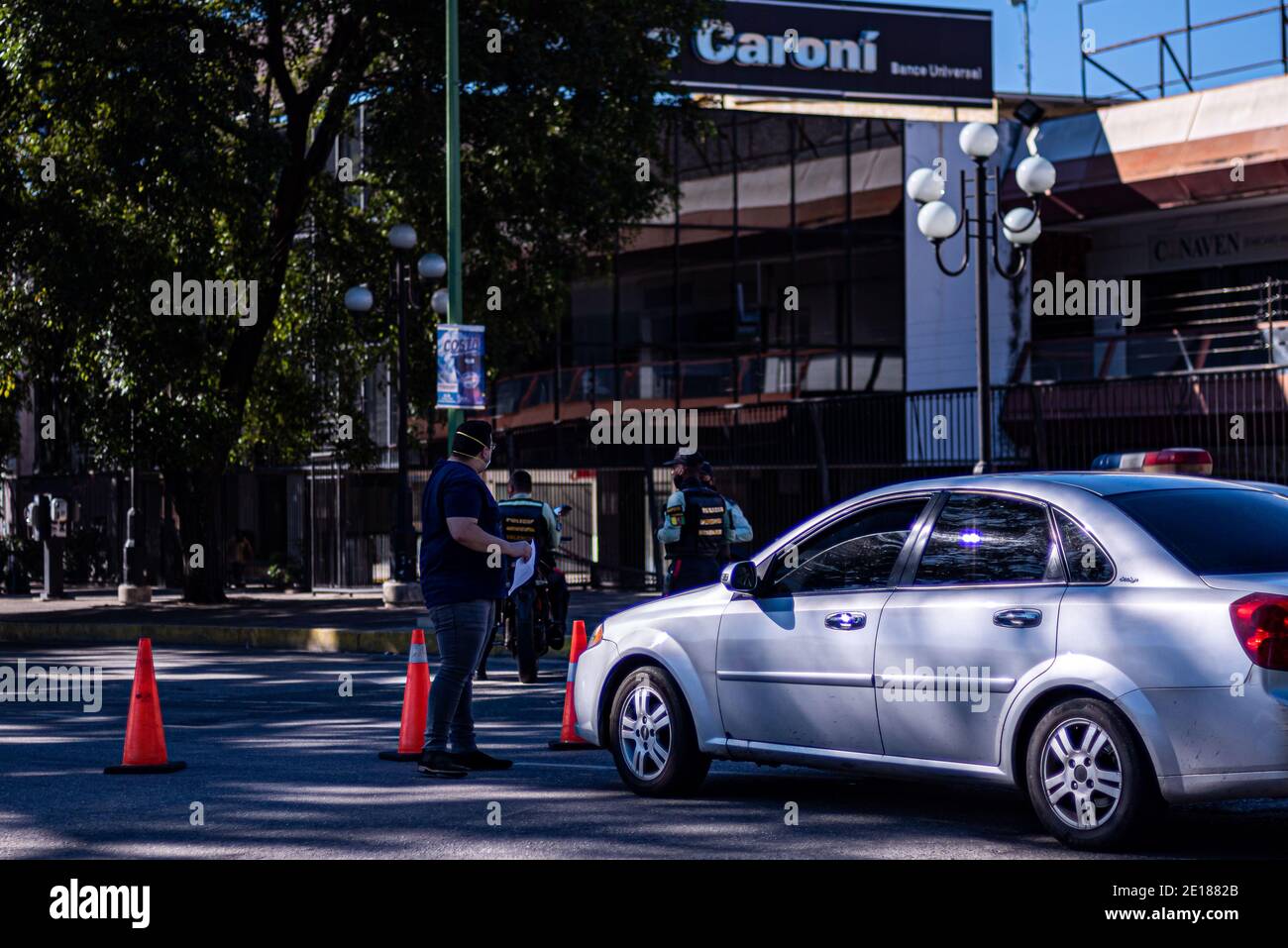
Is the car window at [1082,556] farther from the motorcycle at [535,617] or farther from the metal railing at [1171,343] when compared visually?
the metal railing at [1171,343]

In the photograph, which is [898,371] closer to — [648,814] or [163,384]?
[163,384]

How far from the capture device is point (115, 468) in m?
34.8

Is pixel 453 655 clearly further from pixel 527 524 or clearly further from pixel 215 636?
pixel 215 636

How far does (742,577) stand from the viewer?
28.3 ft

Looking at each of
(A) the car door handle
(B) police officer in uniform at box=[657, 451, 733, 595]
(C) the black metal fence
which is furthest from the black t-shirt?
(C) the black metal fence

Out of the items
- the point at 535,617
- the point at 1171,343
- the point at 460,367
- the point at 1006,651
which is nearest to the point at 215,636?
the point at 460,367

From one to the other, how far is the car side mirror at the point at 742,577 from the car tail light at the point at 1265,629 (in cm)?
250

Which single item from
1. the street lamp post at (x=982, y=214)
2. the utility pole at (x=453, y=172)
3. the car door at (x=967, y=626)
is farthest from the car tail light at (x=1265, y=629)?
the utility pole at (x=453, y=172)

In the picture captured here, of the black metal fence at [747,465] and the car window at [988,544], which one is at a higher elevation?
the black metal fence at [747,465]

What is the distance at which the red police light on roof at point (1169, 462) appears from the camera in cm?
1038

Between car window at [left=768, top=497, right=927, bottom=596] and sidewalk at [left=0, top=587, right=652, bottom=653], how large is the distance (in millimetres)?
11718

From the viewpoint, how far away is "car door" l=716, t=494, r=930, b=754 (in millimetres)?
8039

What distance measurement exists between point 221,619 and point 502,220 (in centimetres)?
675

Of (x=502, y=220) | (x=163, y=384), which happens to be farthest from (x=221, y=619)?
(x=502, y=220)
